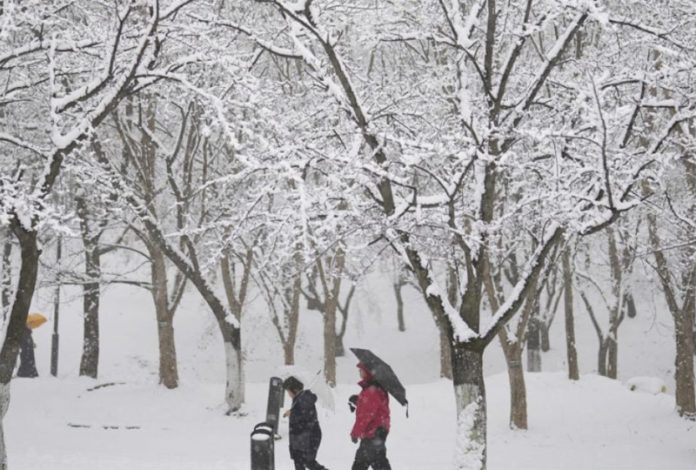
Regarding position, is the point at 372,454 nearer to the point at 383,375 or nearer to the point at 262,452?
the point at 383,375

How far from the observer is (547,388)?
61.6 feet

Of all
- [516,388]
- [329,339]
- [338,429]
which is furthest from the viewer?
[329,339]

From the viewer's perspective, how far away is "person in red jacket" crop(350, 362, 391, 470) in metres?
8.47

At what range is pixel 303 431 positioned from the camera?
8703mm

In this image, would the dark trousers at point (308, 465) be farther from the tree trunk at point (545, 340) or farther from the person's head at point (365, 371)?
the tree trunk at point (545, 340)

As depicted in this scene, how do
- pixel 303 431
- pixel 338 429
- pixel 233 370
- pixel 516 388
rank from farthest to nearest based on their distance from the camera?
pixel 233 370 → pixel 338 429 → pixel 516 388 → pixel 303 431

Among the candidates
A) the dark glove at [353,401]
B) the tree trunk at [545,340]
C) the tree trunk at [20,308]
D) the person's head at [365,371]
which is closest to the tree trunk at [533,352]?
the tree trunk at [545,340]

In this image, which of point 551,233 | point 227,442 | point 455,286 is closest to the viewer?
point 551,233

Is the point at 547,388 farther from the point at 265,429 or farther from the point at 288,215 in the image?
the point at 265,429

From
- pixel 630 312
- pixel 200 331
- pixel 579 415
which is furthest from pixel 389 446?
pixel 630 312

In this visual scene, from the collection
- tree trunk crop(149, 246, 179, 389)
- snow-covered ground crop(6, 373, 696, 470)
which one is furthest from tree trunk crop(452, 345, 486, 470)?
tree trunk crop(149, 246, 179, 389)

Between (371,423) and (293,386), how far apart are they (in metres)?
1.03

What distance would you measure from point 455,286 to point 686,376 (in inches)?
329

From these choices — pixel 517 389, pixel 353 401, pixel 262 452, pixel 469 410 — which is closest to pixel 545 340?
pixel 517 389
